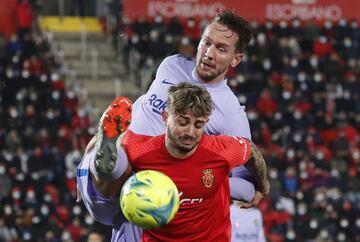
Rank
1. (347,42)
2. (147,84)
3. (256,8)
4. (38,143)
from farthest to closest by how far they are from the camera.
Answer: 1. (347,42)
2. (256,8)
3. (147,84)
4. (38,143)

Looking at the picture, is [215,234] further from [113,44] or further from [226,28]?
[113,44]

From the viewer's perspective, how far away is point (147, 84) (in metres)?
19.6

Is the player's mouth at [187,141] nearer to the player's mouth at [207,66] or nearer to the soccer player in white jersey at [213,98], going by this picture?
the soccer player in white jersey at [213,98]

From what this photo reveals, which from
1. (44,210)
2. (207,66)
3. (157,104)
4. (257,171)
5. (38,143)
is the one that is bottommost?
(44,210)

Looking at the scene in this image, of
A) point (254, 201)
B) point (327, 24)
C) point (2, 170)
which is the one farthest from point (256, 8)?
point (254, 201)

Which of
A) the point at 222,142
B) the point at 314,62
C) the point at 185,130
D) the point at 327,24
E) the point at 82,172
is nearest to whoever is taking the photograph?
the point at 185,130

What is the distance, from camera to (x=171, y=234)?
19.1ft

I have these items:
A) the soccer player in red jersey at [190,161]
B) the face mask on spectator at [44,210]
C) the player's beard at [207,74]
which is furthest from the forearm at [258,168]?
the face mask on spectator at [44,210]

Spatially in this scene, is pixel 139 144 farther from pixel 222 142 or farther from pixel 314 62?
pixel 314 62

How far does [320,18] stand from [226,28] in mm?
15708

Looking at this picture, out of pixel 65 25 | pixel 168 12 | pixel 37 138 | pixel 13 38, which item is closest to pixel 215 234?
pixel 37 138

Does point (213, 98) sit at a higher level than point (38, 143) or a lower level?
higher

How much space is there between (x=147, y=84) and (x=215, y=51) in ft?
43.0

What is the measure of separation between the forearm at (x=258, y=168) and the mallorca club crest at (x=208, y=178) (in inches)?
17.7
